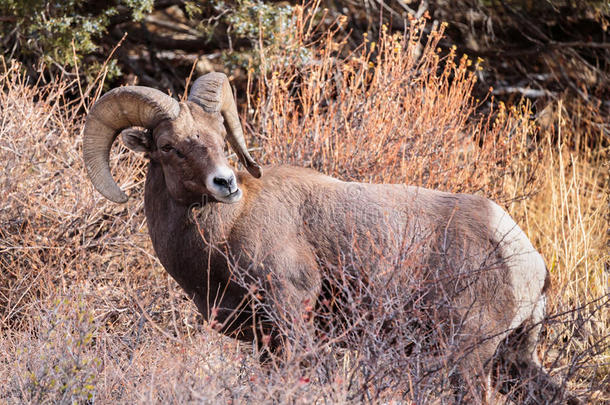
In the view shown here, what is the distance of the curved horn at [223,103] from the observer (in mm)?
5387

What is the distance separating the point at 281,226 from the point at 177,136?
35.3 inches

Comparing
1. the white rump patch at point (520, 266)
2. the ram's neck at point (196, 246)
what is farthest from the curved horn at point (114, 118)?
the white rump patch at point (520, 266)

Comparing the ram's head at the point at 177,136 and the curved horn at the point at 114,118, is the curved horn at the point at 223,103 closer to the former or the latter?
the ram's head at the point at 177,136

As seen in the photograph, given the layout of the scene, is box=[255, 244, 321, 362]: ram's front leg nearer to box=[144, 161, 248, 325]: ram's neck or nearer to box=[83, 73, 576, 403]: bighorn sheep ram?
box=[83, 73, 576, 403]: bighorn sheep ram

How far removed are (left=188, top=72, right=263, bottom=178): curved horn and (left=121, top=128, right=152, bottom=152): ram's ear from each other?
40 cm

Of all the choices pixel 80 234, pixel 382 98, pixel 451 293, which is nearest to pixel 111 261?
pixel 80 234

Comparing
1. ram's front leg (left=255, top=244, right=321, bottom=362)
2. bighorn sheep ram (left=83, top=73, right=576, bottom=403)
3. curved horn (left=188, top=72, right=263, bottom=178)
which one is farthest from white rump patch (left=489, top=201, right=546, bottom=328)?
curved horn (left=188, top=72, right=263, bottom=178)

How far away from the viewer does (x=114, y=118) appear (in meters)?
5.42

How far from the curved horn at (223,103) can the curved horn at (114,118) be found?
24cm

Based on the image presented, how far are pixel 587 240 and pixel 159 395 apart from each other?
521 centimetres

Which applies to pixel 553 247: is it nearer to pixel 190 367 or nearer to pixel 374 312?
pixel 374 312

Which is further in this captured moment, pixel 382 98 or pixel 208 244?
pixel 382 98

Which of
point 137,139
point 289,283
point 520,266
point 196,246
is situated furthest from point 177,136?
point 520,266

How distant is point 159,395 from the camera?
4.18 metres
